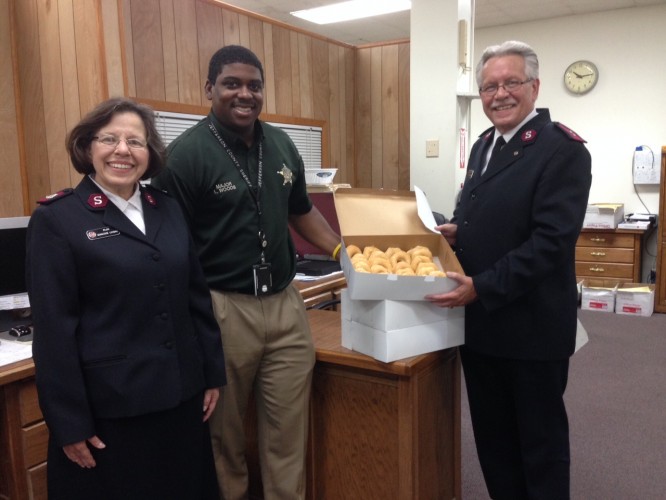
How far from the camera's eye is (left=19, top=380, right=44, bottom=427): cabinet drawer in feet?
6.03

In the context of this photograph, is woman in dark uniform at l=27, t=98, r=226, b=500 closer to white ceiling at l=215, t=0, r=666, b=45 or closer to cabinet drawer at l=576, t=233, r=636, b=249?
white ceiling at l=215, t=0, r=666, b=45

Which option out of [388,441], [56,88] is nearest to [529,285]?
[388,441]

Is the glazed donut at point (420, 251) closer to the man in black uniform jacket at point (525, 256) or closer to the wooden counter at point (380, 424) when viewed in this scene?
the man in black uniform jacket at point (525, 256)

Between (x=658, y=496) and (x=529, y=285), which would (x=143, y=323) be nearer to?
A: (x=529, y=285)

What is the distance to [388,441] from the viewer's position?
1.84m

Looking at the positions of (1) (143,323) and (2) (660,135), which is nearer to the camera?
(1) (143,323)

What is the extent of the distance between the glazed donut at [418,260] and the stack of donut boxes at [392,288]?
7 cm

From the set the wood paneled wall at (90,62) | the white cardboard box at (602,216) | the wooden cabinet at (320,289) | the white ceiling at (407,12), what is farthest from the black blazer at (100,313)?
the white cardboard box at (602,216)

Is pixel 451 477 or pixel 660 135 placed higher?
pixel 660 135

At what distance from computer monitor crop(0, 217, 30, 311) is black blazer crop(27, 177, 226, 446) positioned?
3.37 feet

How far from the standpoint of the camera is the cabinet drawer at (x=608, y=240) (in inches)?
220

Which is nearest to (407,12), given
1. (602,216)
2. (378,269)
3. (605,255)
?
(602,216)

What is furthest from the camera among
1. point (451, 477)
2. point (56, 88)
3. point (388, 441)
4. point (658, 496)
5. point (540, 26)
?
point (540, 26)

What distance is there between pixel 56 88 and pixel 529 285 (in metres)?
2.53
